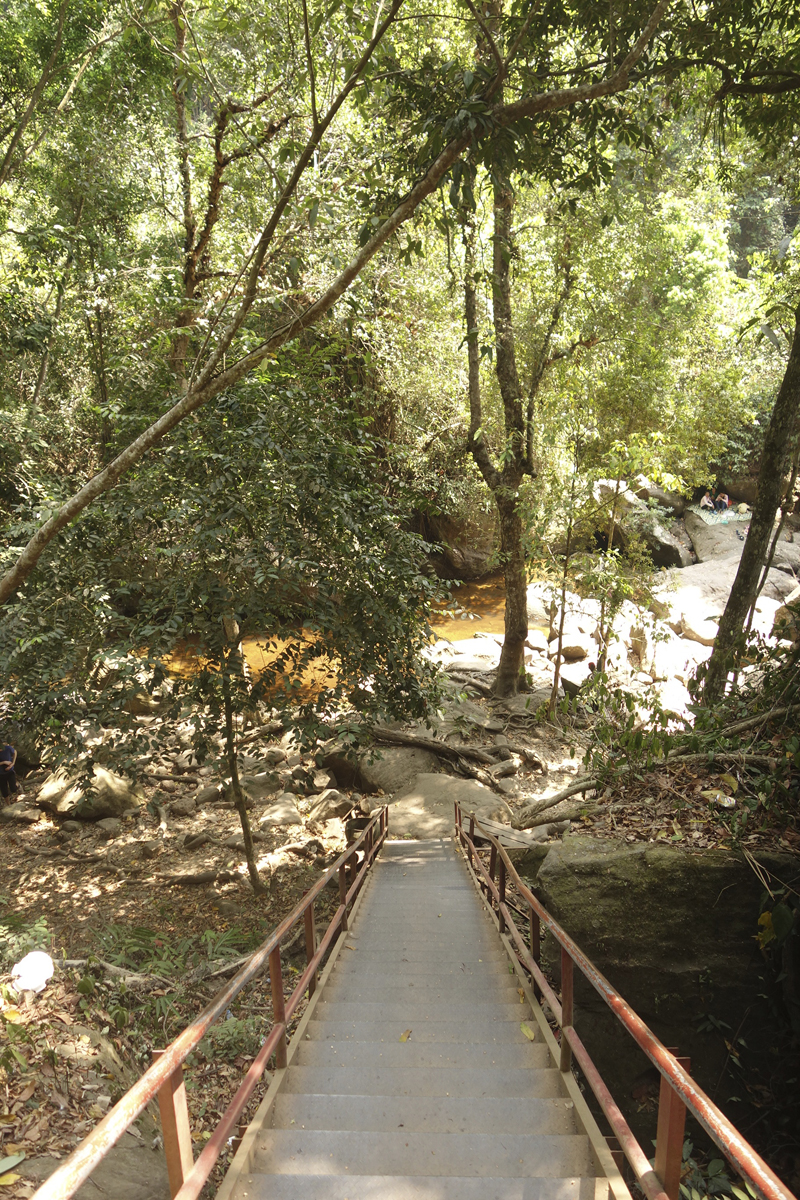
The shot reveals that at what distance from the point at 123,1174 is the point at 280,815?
630 centimetres

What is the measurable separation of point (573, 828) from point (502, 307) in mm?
8280

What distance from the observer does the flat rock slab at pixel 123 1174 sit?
2852 mm

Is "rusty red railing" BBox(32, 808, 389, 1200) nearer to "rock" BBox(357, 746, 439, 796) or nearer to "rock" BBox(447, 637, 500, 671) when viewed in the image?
"rock" BBox(357, 746, 439, 796)

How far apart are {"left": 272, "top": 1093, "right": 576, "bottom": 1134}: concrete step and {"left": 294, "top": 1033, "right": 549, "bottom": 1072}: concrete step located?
1.13 feet

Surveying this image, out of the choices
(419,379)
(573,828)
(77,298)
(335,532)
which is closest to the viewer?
(573,828)

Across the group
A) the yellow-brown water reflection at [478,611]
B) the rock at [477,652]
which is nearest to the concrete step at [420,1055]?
the rock at [477,652]

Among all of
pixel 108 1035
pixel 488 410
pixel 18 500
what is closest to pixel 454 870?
pixel 108 1035

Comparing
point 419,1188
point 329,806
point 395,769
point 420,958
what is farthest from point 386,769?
point 419,1188

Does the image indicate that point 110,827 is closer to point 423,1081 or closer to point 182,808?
point 182,808

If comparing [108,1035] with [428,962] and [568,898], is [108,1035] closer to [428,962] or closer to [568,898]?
[428,962]

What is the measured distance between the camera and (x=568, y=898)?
4633mm

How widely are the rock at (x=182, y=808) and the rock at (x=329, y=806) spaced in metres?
1.58

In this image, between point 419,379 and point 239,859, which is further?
point 419,379

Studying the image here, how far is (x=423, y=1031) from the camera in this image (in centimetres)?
350
